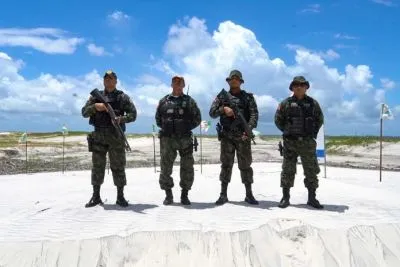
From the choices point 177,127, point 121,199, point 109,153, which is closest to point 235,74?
point 177,127

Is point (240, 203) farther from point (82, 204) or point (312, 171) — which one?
point (82, 204)

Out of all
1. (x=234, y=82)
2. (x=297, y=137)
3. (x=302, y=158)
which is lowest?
(x=302, y=158)

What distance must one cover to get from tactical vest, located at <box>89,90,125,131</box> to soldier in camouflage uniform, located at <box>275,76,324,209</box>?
278 cm

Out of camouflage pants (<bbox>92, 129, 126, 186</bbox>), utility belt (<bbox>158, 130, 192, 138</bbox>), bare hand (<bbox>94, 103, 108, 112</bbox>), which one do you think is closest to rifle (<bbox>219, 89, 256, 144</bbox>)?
utility belt (<bbox>158, 130, 192, 138</bbox>)

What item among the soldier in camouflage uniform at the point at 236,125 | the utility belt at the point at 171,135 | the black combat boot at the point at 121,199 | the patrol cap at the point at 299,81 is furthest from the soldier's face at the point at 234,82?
the black combat boot at the point at 121,199

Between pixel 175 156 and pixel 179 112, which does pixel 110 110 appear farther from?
pixel 175 156

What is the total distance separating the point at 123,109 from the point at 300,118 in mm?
3072

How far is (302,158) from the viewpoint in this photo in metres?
8.71

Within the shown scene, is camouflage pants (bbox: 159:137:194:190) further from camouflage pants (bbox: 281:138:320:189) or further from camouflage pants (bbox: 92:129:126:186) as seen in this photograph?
camouflage pants (bbox: 281:138:320:189)

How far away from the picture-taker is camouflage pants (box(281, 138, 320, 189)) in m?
8.61

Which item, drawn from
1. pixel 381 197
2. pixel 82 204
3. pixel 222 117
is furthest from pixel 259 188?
pixel 82 204

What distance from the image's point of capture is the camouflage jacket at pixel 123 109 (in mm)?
8453

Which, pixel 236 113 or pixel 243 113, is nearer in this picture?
pixel 236 113

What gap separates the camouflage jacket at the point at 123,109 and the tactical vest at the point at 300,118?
271 centimetres
